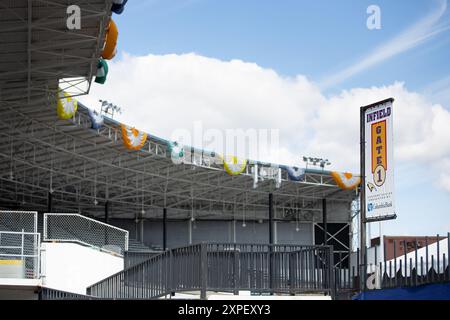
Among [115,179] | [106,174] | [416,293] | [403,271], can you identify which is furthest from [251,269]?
[115,179]

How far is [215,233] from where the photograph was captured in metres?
74.1

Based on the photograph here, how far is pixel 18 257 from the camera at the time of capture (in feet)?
95.1

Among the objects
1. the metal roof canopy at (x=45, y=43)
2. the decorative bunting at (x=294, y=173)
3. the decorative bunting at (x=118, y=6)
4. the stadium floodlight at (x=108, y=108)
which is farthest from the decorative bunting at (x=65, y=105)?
the decorative bunting at (x=294, y=173)

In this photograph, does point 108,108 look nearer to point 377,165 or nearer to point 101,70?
point 101,70

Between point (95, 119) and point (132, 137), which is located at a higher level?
point (95, 119)

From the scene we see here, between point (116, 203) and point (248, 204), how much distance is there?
36.6ft

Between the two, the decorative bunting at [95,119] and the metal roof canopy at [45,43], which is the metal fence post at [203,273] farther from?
the decorative bunting at [95,119]

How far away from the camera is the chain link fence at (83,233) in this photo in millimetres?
31453

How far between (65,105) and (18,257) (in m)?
12.4

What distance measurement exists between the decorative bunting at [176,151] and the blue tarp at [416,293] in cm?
3413

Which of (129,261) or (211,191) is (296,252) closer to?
(129,261)

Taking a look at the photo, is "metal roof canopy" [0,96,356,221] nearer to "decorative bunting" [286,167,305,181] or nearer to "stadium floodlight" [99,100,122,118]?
"stadium floodlight" [99,100,122,118]
